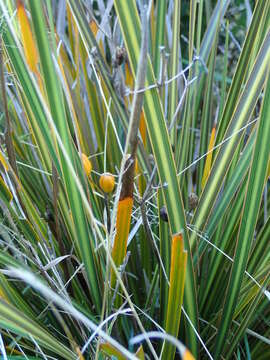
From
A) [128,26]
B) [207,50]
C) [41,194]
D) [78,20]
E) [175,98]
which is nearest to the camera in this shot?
[128,26]

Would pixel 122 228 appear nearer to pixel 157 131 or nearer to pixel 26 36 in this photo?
pixel 157 131

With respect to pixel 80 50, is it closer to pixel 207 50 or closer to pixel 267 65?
pixel 207 50

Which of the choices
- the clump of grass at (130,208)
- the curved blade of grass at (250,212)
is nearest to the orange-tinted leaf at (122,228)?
the clump of grass at (130,208)

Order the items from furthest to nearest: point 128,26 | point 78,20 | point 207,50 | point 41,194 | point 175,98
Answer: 1. point 207,50
2. point 41,194
3. point 175,98
4. point 78,20
5. point 128,26

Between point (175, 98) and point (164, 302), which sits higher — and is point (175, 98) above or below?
above

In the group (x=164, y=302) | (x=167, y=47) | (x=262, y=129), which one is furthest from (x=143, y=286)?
(x=167, y=47)

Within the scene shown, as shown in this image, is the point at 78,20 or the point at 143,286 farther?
the point at 143,286

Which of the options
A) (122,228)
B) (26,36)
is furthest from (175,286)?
(26,36)
